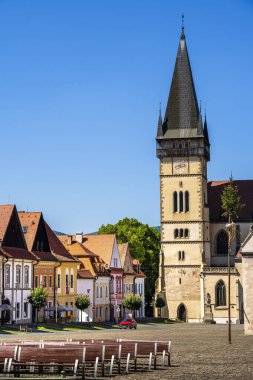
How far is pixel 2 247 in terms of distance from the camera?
222 ft

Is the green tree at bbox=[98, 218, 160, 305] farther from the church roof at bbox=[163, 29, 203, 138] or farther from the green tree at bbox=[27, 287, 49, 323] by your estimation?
the green tree at bbox=[27, 287, 49, 323]

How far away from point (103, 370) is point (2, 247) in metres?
44.5

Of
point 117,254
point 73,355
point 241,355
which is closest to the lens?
point 73,355

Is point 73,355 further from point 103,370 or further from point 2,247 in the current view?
point 2,247

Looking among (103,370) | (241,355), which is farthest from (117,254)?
(103,370)

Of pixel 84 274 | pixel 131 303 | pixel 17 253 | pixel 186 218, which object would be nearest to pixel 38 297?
pixel 17 253

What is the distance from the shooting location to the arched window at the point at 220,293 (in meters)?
96.1

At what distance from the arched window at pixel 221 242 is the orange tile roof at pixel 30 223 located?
33.3m

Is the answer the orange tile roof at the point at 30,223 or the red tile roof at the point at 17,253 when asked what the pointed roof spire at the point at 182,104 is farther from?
the red tile roof at the point at 17,253

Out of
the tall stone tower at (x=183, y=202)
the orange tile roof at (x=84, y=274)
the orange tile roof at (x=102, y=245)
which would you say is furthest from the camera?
the tall stone tower at (x=183, y=202)

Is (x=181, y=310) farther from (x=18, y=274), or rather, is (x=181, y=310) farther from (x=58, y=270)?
(x=18, y=274)

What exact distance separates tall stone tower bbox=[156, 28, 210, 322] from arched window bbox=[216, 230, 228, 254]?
1.93 m

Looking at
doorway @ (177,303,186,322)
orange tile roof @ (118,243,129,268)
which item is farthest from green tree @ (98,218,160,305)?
doorway @ (177,303,186,322)

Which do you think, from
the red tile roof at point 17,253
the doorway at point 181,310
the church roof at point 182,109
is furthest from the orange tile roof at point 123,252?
the red tile roof at point 17,253
